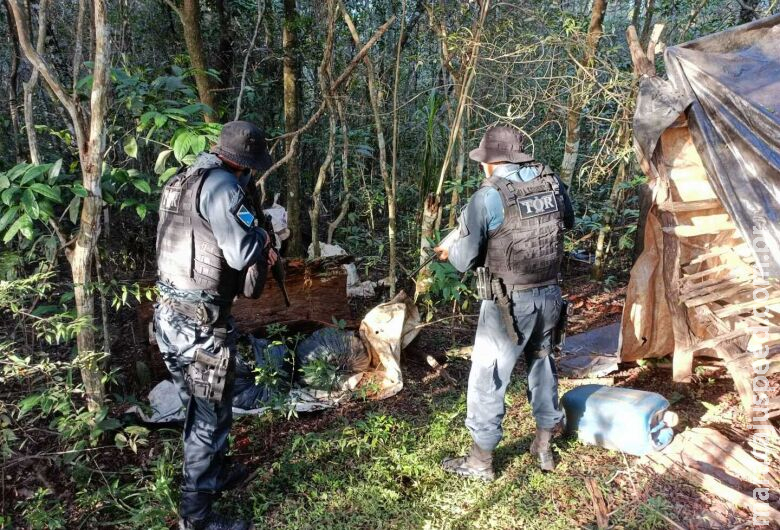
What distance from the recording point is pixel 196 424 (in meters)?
2.40

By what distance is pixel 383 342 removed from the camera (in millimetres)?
3740

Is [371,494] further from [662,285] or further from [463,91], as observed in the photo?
[463,91]

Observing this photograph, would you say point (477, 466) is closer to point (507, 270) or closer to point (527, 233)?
point (507, 270)

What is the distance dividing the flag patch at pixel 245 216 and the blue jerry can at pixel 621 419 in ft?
7.11

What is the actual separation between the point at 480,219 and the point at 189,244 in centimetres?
141

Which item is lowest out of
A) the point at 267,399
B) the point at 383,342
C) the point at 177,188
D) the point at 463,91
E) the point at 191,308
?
the point at 267,399

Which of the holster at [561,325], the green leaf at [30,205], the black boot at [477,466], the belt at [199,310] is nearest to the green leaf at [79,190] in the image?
the green leaf at [30,205]

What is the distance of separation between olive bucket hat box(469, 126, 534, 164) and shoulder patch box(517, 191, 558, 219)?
205mm

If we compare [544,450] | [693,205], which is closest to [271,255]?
[544,450]

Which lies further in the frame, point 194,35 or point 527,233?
point 194,35

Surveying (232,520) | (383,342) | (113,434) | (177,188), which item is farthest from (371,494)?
(177,188)

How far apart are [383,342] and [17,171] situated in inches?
94.4

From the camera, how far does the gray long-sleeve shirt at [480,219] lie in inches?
102

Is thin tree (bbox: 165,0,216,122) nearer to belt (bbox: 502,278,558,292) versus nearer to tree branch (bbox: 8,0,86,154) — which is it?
tree branch (bbox: 8,0,86,154)
